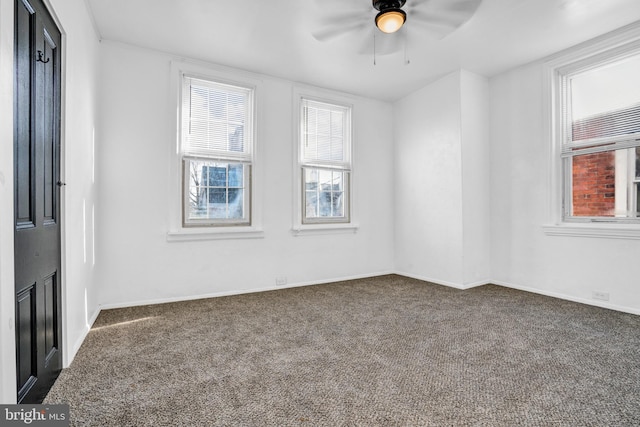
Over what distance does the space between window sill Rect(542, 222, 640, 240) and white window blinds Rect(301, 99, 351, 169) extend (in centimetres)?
276

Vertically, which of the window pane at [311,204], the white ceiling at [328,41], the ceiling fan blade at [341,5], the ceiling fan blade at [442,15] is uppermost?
the white ceiling at [328,41]

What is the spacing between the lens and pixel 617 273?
3307 millimetres

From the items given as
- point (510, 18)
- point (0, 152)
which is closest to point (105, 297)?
point (0, 152)

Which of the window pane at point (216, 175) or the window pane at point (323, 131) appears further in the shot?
the window pane at point (323, 131)

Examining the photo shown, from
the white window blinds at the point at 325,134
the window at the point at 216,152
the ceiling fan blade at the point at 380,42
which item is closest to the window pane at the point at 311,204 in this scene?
the white window blinds at the point at 325,134

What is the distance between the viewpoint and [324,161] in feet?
15.7

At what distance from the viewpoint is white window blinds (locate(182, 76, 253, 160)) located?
152 inches

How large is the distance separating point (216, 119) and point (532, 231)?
411cm

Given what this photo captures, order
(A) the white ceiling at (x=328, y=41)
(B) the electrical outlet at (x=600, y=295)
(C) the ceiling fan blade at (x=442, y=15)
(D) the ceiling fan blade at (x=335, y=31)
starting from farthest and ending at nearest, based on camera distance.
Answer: (B) the electrical outlet at (x=600, y=295)
(D) the ceiling fan blade at (x=335, y=31)
(A) the white ceiling at (x=328, y=41)
(C) the ceiling fan blade at (x=442, y=15)

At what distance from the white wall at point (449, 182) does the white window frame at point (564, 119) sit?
762 millimetres

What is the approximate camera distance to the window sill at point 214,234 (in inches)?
146

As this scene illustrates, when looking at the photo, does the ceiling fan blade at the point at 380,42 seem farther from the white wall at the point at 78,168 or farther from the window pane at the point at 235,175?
the white wall at the point at 78,168

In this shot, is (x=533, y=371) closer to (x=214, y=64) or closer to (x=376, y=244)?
(x=376, y=244)

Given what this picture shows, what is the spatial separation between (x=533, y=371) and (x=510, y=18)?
3027mm
